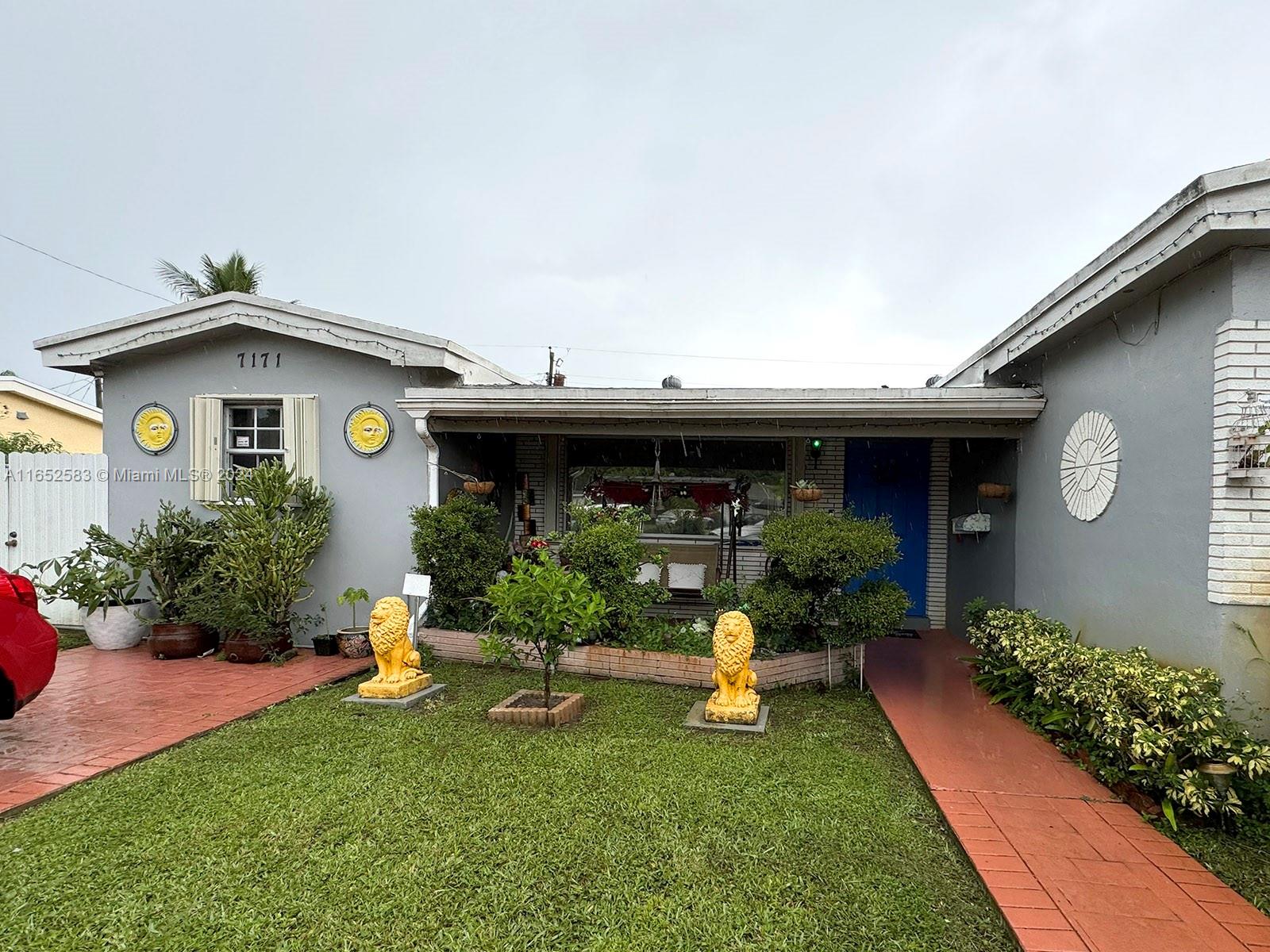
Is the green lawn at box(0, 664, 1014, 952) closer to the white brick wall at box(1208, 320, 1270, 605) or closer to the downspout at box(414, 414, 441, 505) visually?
the white brick wall at box(1208, 320, 1270, 605)

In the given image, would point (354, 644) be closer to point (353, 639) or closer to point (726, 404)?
point (353, 639)

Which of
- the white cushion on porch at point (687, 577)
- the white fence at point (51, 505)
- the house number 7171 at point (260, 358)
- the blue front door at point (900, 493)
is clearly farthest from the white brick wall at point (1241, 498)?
the white fence at point (51, 505)

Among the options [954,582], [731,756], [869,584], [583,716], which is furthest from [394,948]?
[954,582]

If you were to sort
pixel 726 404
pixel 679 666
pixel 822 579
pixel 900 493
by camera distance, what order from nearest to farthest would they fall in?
pixel 822 579 < pixel 679 666 < pixel 726 404 < pixel 900 493

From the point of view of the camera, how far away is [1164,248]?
12.4ft

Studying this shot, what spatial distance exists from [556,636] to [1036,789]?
3186 mm

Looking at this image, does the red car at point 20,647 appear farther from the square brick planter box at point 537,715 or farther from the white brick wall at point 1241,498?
the white brick wall at point 1241,498

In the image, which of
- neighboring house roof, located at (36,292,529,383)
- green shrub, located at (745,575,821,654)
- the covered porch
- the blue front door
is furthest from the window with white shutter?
the blue front door

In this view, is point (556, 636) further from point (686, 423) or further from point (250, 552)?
point (250, 552)

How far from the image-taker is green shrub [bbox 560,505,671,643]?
253 inches

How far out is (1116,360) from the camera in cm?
469

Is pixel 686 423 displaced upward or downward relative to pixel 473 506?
upward

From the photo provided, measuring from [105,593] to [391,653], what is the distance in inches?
150

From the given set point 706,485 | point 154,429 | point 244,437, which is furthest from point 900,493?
point 154,429
